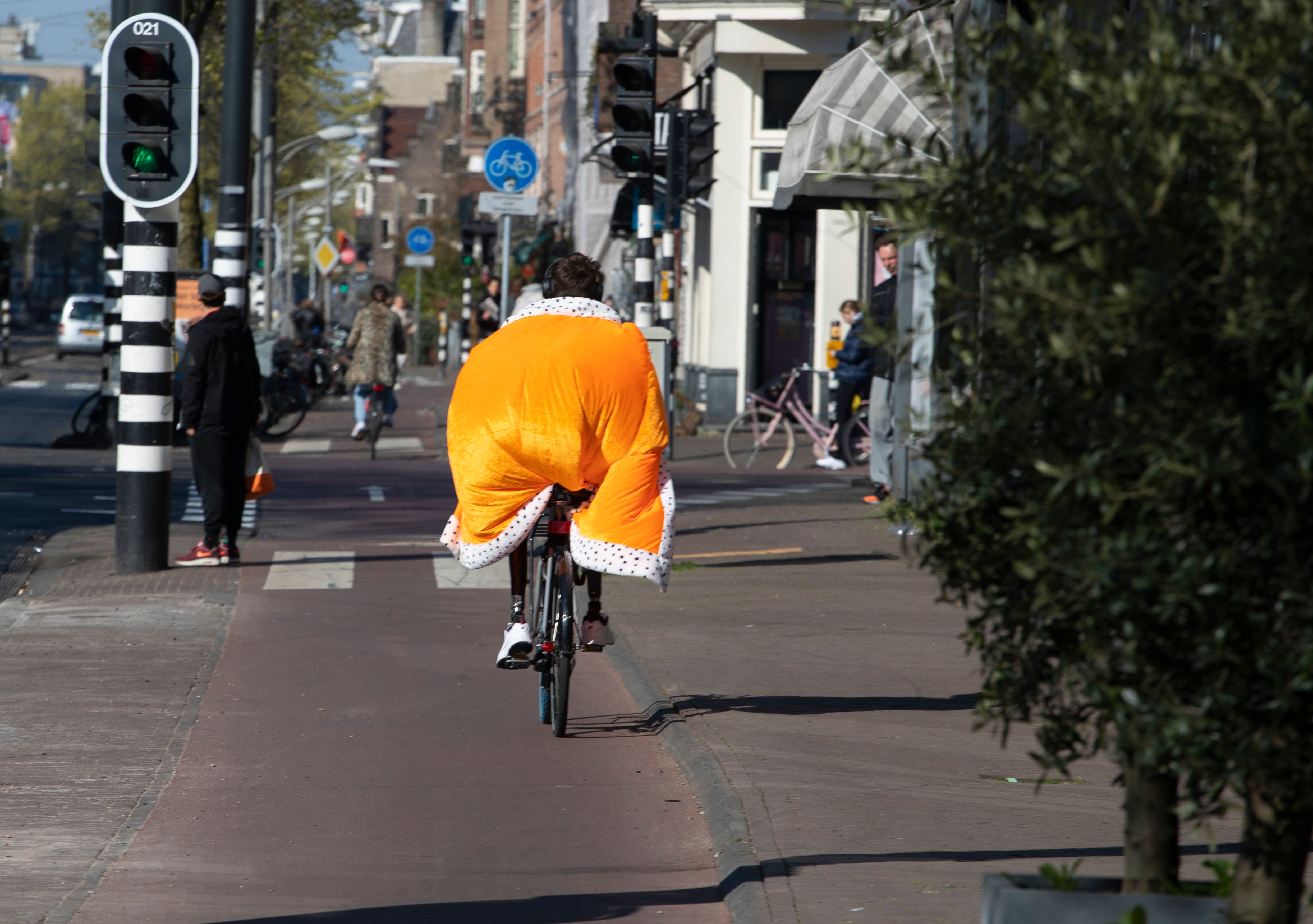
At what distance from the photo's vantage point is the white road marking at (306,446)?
21.8 metres

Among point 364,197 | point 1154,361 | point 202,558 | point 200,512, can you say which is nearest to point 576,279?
point 1154,361

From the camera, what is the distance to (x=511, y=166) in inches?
813

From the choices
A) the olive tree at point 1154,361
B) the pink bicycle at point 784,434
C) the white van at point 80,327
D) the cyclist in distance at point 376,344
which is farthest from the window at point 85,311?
the olive tree at point 1154,361

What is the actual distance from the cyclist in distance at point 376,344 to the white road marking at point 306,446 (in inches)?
Answer: 35.7

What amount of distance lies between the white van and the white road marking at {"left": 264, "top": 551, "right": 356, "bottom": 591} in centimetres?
4037

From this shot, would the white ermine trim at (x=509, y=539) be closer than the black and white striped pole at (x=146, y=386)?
Yes

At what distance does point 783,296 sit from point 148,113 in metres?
16.8

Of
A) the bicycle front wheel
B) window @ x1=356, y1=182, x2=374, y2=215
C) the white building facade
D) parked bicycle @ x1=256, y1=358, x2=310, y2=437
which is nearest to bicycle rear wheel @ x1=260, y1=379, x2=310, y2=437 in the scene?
parked bicycle @ x1=256, y1=358, x2=310, y2=437

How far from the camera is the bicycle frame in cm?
1994

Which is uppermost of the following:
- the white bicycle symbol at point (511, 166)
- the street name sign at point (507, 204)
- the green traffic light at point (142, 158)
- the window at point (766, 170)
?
the window at point (766, 170)

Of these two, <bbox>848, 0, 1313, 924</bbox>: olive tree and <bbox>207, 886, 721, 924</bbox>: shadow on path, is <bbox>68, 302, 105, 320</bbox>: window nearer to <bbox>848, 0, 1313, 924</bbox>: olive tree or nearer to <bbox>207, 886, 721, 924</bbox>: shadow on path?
<bbox>207, 886, 721, 924</bbox>: shadow on path

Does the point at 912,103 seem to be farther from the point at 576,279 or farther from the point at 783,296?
the point at 783,296

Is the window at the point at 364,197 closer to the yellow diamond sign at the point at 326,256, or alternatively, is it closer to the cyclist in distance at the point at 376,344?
the yellow diamond sign at the point at 326,256

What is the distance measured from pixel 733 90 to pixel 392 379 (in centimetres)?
780
